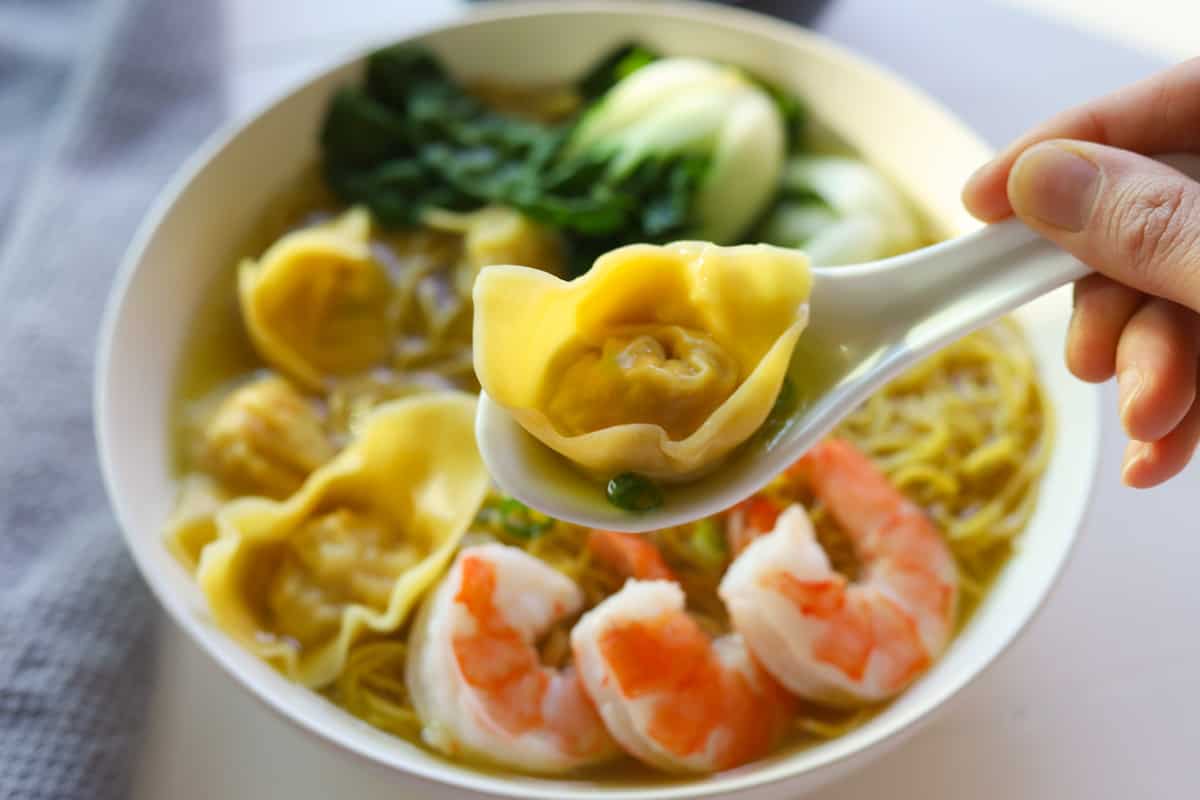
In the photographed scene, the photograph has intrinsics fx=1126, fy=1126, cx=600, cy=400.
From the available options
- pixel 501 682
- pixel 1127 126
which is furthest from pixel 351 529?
pixel 1127 126

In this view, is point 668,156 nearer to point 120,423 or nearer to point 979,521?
point 979,521

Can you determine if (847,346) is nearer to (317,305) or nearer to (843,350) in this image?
(843,350)

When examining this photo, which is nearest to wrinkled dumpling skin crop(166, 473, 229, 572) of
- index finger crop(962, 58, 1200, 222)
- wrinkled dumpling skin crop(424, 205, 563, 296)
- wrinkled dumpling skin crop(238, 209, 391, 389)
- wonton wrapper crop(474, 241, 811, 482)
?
wrinkled dumpling skin crop(238, 209, 391, 389)

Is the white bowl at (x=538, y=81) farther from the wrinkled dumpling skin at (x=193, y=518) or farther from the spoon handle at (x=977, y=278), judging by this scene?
the spoon handle at (x=977, y=278)

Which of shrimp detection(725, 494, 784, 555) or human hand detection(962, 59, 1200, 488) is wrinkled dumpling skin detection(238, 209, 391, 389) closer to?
shrimp detection(725, 494, 784, 555)

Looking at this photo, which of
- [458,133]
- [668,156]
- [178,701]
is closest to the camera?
[178,701]

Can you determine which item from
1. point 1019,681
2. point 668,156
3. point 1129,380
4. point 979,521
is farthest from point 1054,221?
point 668,156
